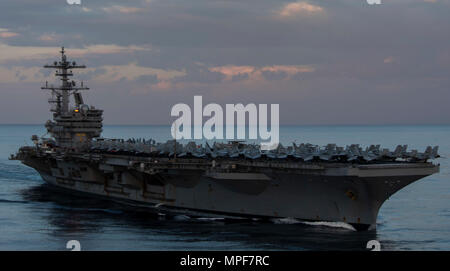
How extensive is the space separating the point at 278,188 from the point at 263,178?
823mm

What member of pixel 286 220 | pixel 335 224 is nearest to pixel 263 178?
pixel 286 220

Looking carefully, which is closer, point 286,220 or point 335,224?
point 335,224

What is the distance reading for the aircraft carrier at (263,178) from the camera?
2112 centimetres

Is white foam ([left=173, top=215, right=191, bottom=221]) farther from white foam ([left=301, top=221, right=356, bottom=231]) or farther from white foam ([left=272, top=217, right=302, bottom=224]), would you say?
white foam ([left=301, top=221, right=356, bottom=231])

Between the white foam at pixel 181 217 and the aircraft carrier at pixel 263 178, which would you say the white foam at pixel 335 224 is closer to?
the aircraft carrier at pixel 263 178

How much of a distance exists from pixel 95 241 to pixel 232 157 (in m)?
6.48

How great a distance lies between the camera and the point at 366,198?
844 inches

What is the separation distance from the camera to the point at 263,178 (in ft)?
73.4

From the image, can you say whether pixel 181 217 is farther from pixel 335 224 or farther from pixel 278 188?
pixel 335 224

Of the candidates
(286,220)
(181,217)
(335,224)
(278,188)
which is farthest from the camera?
(181,217)

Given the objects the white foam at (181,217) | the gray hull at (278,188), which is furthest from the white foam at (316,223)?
the white foam at (181,217)

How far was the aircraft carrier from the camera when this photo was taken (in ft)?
69.3

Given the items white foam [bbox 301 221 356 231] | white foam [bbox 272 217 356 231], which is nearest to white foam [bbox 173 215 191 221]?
white foam [bbox 272 217 356 231]
